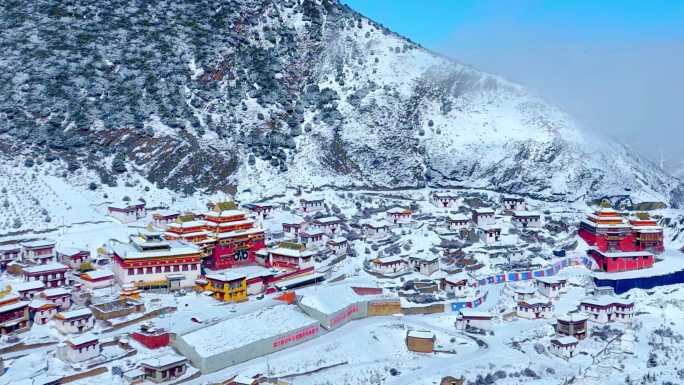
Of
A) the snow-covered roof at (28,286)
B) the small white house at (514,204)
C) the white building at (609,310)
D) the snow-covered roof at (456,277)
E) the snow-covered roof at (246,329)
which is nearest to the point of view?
Answer: the snow-covered roof at (246,329)

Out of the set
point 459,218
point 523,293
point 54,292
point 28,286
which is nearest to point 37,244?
point 28,286

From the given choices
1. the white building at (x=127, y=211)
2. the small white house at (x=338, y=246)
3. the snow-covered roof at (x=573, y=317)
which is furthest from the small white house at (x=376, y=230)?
the white building at (x=127, y=211)

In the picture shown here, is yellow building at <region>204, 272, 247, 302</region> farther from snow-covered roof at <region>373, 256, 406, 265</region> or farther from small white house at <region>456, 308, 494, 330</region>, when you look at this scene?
small white house at <region>456, 308, 494, 330</region>

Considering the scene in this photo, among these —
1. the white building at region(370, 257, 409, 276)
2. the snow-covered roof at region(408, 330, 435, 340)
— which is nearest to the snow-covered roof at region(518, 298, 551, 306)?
the snow-covered roof at region(408, 330, 435, 340)

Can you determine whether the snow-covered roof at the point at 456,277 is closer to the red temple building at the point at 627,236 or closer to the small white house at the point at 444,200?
the red temple building at the point at 627,236

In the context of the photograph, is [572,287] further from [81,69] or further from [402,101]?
[81,69]

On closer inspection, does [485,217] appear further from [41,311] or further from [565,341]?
[41,311]
